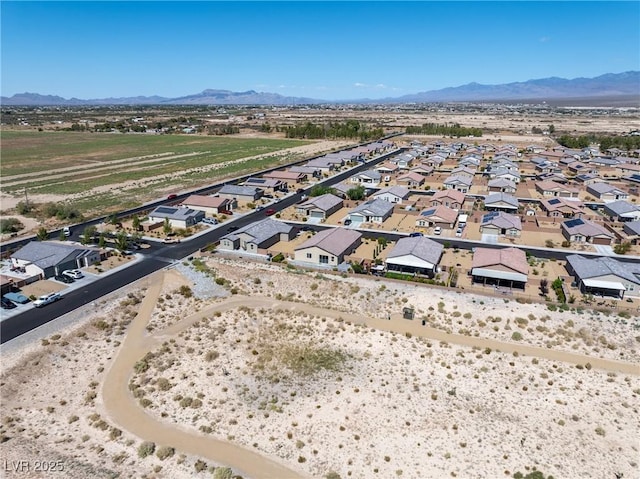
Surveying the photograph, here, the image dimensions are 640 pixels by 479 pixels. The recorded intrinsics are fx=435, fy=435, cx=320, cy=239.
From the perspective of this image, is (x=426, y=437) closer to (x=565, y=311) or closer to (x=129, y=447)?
(x=129, y=447)

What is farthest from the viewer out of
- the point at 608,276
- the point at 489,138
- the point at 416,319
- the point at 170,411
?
the point at 489,138

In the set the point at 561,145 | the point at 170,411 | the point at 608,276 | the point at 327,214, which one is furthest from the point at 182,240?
the point at 561,145

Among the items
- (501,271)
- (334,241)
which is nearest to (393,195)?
(334,241)

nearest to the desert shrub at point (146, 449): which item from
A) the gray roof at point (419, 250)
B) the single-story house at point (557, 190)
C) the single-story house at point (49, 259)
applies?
the single-story house at point (49, 259)

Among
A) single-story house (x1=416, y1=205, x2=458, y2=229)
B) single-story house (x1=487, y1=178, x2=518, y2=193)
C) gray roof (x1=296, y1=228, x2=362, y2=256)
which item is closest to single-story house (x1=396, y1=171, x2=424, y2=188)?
single-story house (x1=487, y1=178, x2=518, y2=193)

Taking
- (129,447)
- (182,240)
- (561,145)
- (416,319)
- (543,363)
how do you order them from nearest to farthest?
(129,447), (543,363), (416,319), (182,240), (561,145)

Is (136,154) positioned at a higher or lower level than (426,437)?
higher

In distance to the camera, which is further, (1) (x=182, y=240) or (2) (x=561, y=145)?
(2) (x=561, y=145)

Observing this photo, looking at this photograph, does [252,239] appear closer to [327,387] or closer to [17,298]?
[17,298]
